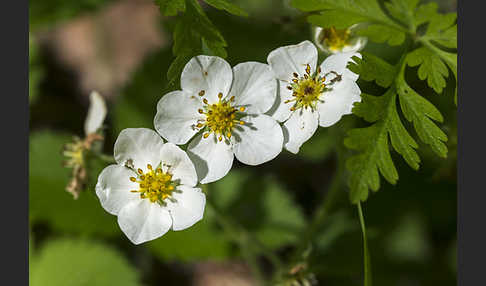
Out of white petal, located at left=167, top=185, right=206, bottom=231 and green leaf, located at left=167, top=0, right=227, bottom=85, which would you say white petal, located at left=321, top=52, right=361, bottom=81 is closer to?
green leaf, located at left=167, top=0, right=227, bottom=85

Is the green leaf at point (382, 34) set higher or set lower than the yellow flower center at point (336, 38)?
higher

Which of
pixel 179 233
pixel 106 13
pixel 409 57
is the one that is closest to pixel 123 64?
pixel 106 13

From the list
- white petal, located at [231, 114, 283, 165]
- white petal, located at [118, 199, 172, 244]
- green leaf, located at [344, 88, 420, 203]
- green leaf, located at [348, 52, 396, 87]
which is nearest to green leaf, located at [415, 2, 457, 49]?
green leaf, located at [348, 52, 396, 87]

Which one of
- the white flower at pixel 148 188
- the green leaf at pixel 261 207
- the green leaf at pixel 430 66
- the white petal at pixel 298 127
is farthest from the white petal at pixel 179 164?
the green leaf at pixel 261 207

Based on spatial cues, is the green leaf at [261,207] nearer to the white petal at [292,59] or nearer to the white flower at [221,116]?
the white flower at [221,116]

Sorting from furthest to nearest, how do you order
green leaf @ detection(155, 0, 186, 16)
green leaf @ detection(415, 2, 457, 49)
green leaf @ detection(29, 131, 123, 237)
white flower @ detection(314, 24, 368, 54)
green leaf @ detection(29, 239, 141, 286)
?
1. green leaf @ detection(29, 131, 123, 237)
2. green leaf @ detection(29, 239, 141, 286)
3. white flower @ detection(314, 24, 368, 54)
4. green leaf @ detection(415, 2, 457, 49)
5. green leaf @ detection(155, 0, 186, 16)

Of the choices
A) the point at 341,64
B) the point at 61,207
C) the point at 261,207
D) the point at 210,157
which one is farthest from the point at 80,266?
the point at 341,64

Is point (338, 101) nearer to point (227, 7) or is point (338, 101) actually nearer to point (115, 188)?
point (227, 7)
